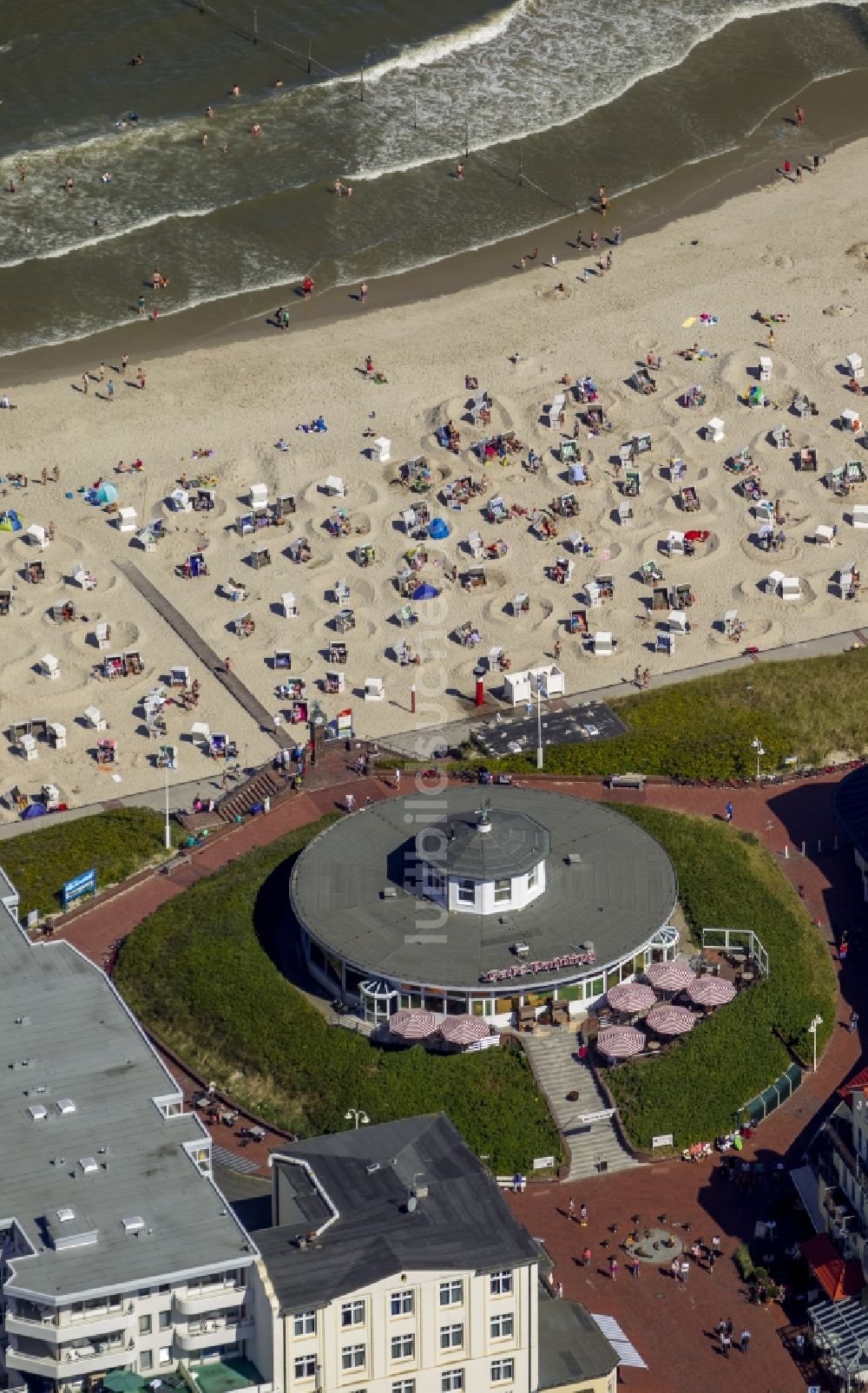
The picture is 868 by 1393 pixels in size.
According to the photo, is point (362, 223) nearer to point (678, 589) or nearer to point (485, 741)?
point (678, 589)

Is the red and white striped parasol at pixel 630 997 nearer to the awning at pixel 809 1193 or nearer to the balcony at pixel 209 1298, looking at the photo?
the awning at pixel 809 1193

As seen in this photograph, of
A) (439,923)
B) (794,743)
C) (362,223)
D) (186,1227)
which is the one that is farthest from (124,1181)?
(362,223)

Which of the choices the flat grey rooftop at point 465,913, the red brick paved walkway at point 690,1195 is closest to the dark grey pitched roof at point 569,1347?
the red brick paved walkway at point 690,1195

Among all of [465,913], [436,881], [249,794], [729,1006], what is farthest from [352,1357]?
[249,794]

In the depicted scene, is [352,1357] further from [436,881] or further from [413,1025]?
[436,881]

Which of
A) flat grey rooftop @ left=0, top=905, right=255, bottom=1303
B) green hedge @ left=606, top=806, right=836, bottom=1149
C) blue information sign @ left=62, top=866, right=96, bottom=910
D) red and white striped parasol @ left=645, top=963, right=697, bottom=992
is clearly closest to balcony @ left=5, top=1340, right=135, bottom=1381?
flat grey rooftop @ left=0, top=905, right=255, bottom=1303

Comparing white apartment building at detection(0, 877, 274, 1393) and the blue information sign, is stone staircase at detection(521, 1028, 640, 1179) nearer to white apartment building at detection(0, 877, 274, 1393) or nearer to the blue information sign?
white apartment building at detection(0, 877, 274, 1393)
